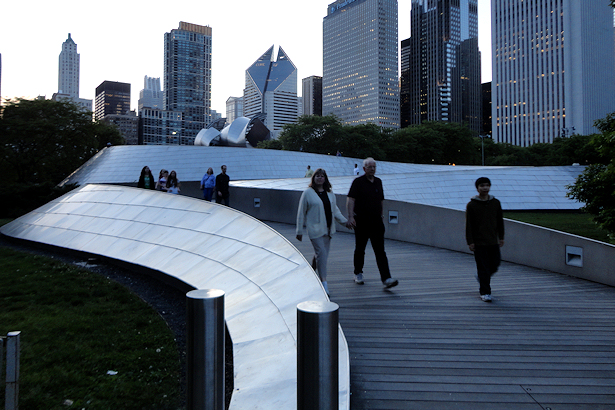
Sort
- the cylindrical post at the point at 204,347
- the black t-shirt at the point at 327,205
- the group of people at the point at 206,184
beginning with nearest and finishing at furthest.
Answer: the cylindrical post at the point at 204,347 < the black t-shirt at the point at 327,205 < the group of people at the point at 206,184

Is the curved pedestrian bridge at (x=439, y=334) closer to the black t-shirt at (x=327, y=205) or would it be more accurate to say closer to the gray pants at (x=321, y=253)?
the gray pants at (x=321, y=253)

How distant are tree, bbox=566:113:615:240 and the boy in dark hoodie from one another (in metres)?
3.44

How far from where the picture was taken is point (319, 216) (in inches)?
204

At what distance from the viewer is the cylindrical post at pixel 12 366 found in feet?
6.46

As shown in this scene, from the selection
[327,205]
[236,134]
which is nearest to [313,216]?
[327,205]


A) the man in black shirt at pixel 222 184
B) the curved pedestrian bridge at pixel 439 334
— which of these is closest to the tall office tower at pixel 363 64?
the man in black shirt at pixel 222 184

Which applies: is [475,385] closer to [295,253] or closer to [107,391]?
[295,253]

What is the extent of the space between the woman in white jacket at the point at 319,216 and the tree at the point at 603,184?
202 inches

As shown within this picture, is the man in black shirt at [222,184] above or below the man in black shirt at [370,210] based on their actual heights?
above

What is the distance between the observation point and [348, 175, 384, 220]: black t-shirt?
545cm

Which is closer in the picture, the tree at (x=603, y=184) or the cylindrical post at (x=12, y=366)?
the cylindrical post at (x=12, y=366)

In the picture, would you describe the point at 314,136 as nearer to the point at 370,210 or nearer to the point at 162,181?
the point at 162,181

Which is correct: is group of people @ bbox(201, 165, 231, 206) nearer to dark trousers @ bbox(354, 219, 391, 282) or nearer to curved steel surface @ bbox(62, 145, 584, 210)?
curved steel surface @ bbox(62, 145, 584, 210)

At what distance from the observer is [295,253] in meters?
5.34
